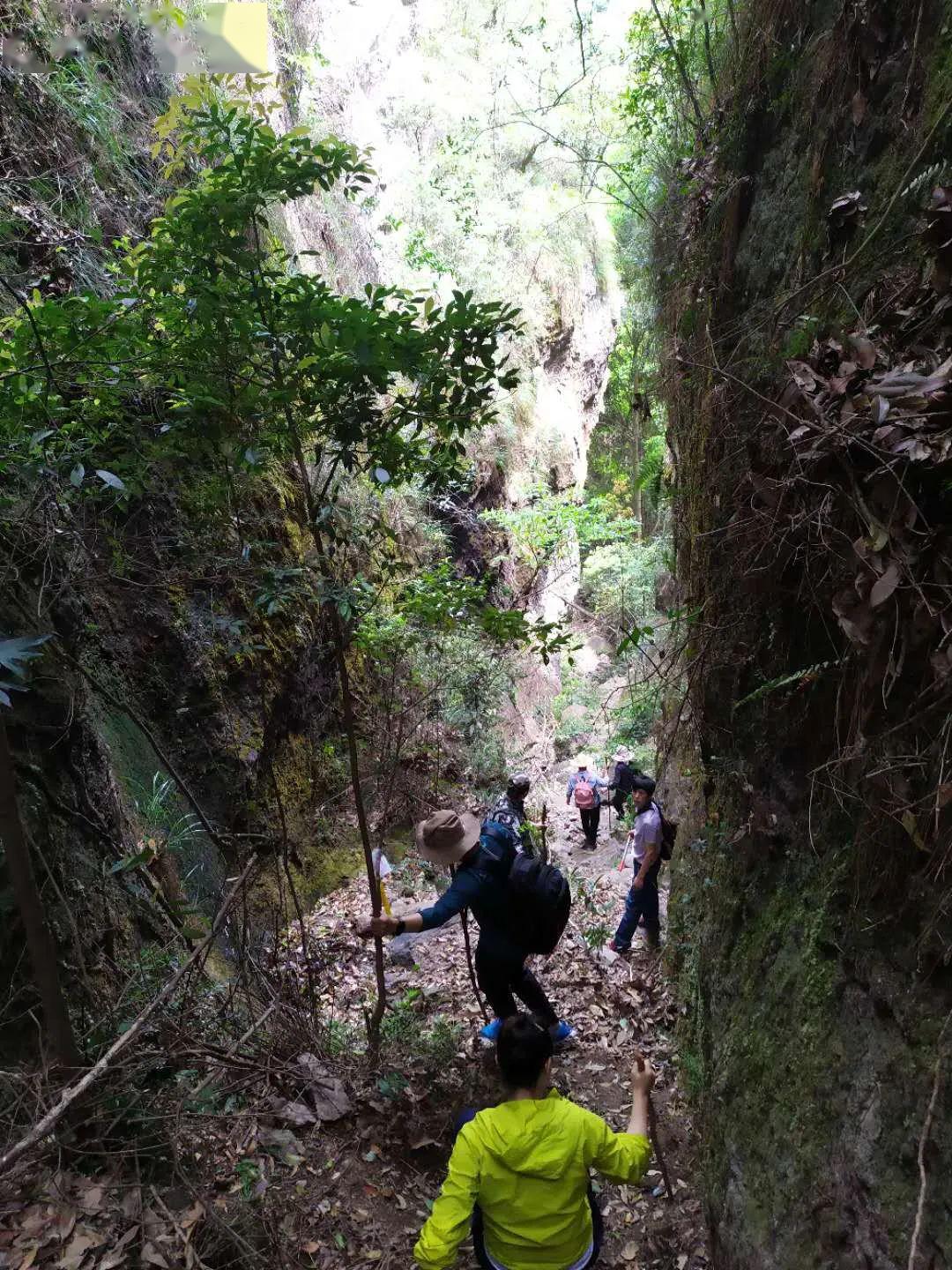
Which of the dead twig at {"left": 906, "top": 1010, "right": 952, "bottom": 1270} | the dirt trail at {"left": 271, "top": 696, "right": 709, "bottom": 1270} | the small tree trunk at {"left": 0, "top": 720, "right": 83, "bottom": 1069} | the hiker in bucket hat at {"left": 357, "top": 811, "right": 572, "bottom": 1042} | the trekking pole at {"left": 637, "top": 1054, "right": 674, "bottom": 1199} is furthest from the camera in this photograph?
the hiker in bucket hat at {"left": 357, "top": 811, "right": 572, "bottom": 1042}

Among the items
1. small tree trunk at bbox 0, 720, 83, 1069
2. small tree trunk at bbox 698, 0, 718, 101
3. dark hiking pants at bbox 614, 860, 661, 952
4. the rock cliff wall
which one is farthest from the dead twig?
small tree trunk at bbox 698, 0, 718, 101

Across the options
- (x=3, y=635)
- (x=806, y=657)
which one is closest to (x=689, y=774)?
(x=806, y=657)

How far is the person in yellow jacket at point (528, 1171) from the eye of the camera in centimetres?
225

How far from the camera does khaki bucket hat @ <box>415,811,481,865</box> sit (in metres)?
3.84

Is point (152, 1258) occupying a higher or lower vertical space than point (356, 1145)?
higher

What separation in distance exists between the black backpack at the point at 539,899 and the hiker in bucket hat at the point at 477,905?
72 mm

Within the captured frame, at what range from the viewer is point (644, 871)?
19.4ft

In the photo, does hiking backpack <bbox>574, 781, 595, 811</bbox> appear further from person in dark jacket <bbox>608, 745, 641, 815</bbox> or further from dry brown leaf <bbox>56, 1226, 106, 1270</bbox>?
dry brown leaf <bbox>56, 1226, 106, 1270</bbox>

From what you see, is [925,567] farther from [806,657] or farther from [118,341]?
[118,341]

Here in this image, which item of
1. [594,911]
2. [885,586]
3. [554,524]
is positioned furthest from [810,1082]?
[554,524]

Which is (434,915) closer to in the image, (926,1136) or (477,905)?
(477,905)

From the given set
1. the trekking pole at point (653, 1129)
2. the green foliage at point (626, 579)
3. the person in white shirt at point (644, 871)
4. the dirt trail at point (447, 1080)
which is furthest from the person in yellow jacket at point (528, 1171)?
the green foliage at point (626, 579)

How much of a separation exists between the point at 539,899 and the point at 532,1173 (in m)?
1.58

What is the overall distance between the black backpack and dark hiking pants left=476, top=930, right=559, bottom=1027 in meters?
0.27
